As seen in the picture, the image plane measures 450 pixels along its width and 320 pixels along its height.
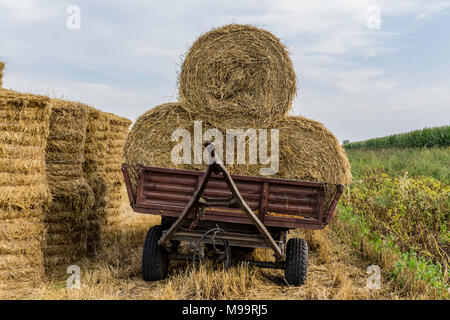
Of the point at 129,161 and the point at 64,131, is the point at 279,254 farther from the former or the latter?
the point at 64,131

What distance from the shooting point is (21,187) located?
5.32 m

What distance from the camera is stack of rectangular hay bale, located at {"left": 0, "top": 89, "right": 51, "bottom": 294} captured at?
5191mm

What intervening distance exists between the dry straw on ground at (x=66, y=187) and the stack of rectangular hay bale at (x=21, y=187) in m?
0.42

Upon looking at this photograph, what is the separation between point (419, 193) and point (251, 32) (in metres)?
4.83

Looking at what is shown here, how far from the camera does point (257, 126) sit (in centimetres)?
532

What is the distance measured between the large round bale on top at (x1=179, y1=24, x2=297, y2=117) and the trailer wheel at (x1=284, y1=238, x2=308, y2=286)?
1.96 m

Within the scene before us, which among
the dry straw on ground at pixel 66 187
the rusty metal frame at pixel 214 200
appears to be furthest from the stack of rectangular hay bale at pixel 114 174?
the rusty metal frame at pixel 214 200

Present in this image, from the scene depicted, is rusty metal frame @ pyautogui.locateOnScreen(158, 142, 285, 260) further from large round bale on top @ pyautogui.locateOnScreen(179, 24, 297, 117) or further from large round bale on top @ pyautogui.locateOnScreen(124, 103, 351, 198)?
large round bale on top @ pyautogui.locateOnScreen(179, 24, 297, 117)

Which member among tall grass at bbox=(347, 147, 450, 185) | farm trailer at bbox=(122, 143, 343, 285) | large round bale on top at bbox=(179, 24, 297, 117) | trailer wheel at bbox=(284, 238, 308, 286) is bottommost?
trailer wheel at bbox=(284, 238, 308, 286)

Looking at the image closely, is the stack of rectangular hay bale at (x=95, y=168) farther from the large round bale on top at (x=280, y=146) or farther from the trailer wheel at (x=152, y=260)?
the trailer wheel at (x=152, y=260)

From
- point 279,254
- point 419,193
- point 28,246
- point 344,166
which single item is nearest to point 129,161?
point 28,246

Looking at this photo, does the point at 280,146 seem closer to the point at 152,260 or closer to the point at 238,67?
the point at 238,67

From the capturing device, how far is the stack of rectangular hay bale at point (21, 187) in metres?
A: 5.19

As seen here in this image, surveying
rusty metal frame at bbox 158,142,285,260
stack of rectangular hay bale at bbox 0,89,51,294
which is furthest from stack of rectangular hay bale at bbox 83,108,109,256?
rusty metal frame at bbox 158,142,285,260
